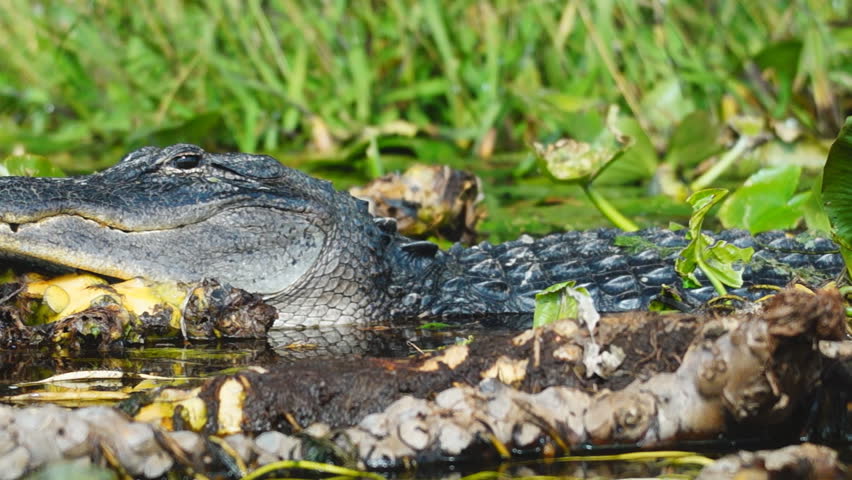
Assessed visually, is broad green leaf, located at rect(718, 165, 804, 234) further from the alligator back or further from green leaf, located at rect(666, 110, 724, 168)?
green leaf, located at rect(666, 110, 724, 168)

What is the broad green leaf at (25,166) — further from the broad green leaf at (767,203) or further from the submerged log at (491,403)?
the broad green leaf at (767,203)

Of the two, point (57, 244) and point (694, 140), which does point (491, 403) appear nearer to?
point (57, 244)

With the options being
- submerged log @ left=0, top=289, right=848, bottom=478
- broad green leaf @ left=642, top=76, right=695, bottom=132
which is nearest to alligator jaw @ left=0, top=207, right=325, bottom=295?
submerged log @ left=0, top=289, right=848, bottom=478

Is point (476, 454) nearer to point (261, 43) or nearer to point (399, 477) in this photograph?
point (399, 477)

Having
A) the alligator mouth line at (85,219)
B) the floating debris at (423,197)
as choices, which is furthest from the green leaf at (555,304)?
the floating debris at (423,197)

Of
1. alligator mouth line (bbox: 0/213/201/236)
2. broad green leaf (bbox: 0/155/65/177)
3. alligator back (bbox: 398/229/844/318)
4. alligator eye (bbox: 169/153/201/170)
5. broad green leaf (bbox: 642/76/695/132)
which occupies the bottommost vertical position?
alligator back (bbox: 398/229/844/318)

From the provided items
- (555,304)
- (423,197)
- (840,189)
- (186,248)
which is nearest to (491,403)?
(555,304)
